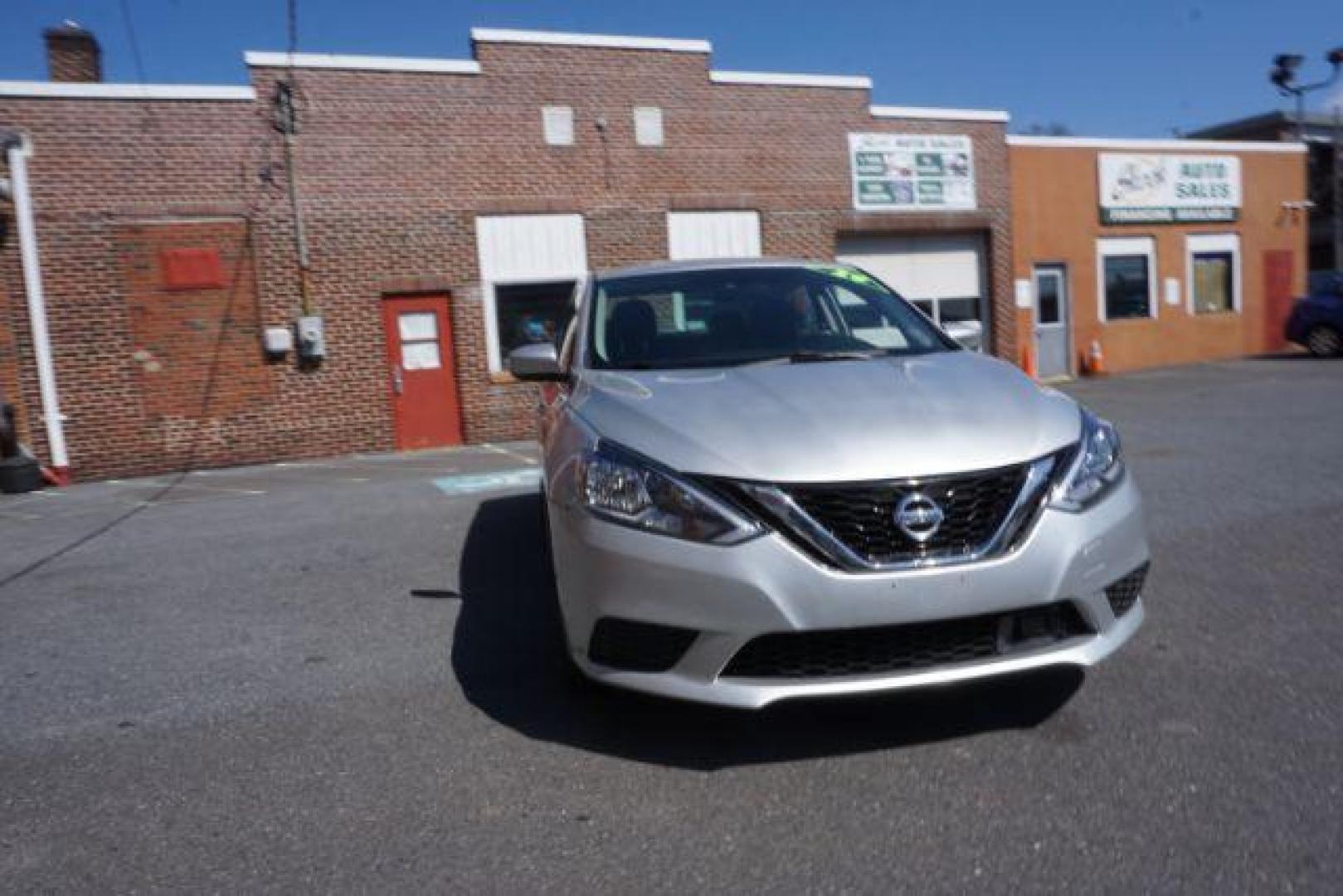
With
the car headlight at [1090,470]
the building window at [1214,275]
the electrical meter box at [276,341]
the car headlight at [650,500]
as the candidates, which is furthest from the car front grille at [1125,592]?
the building window at [1214,275]

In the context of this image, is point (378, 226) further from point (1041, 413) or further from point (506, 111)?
point (1041, 413)

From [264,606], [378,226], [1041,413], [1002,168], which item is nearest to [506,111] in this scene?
[378,226]

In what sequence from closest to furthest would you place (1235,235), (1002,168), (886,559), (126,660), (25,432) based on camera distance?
1. (886,559)
2. (126,660)
3. (25,432)
4. (1002,168)
5. (1235,235)

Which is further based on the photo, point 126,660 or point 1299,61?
point 1299,61

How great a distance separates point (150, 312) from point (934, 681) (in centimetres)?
1181

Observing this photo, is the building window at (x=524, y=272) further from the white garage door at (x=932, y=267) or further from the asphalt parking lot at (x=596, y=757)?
the asphalt parking lot at (x=596, y=757)

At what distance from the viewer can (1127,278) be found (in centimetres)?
1955

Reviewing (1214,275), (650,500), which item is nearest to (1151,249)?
(1214,275)

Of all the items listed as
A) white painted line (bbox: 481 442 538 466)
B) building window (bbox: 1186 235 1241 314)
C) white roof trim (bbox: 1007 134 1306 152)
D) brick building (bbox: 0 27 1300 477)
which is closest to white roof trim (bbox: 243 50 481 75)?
brick building (bbox: 0 27 1300 477)

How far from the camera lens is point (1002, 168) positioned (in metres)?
17.4

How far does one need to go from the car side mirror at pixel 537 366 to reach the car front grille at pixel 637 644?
146cm

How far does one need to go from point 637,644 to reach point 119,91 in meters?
11.9

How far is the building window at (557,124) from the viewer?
13875mm

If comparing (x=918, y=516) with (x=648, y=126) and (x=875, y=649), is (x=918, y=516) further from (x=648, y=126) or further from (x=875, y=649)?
(x=648, y=126)
